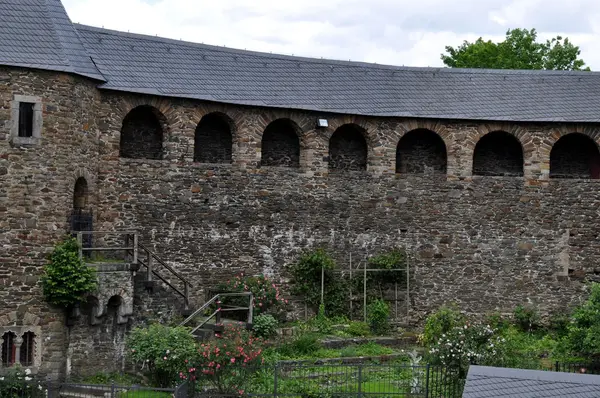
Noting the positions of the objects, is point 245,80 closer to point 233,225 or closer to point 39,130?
point 233,225

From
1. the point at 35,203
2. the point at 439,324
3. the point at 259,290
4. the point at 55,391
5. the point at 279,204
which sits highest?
the point at 279,204

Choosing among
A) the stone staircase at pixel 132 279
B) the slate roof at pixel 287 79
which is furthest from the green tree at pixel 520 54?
the stone staircase at pixel 132 279

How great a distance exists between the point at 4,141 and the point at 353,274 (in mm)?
9532

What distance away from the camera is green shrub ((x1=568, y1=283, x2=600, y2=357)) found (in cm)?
2209

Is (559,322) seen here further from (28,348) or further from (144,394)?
(28,348)

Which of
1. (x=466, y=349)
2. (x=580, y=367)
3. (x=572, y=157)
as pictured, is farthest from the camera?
(x=572, y=157)

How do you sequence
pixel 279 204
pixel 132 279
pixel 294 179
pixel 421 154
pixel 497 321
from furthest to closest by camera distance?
1. pixel 421 154
2. pixel 497 321
3. pixel 294 179
4. pixel 279 204
5. pixel 132 279

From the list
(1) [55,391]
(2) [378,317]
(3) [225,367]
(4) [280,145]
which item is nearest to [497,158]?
(2) [378,317]

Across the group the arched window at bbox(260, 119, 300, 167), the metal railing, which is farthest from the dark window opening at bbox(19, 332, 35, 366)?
the arched window at bbox(260, 119, 300, 167)

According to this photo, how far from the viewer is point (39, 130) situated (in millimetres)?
21516

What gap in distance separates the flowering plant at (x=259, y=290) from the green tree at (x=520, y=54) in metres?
20.4

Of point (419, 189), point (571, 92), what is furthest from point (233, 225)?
point (571, 92)

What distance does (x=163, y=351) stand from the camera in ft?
67.9

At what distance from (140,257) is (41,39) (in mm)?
5374
